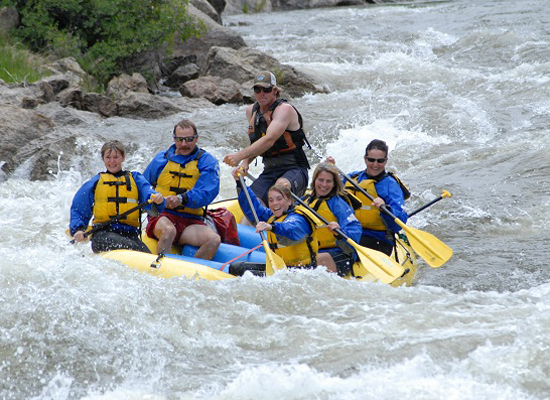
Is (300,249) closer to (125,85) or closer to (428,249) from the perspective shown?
(428,249)

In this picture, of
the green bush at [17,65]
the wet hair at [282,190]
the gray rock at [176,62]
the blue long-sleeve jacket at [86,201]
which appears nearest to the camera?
the wet hair at [282,190]

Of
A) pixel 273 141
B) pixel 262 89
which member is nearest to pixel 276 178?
pixel 273 141

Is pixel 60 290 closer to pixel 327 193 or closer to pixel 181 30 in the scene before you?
pixel 327 193

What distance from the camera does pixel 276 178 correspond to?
6262 millimetres

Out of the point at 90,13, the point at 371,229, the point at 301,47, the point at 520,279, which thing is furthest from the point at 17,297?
the point at 301,47

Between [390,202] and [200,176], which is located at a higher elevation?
[200,176]

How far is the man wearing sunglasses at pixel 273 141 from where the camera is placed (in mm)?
6043

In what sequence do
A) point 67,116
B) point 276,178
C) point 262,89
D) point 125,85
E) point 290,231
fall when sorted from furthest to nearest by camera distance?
point 125,85
point 67,116
point 276,178
point 262,89
point 290,231

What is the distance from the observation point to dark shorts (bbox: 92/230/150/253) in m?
5.68

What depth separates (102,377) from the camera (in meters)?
4.30

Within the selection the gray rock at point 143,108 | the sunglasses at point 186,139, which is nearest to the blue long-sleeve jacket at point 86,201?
the sunglasses at point 186,139

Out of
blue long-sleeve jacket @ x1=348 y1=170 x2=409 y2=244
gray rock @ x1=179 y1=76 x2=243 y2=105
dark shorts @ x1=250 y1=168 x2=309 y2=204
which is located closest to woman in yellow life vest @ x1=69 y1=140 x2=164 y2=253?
dark shorts @ x1=250 y1=168 x2=309 y2=204

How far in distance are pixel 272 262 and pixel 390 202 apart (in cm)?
121

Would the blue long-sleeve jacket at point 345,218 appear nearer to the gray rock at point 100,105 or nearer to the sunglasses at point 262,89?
the sunglasses at point 262,89
